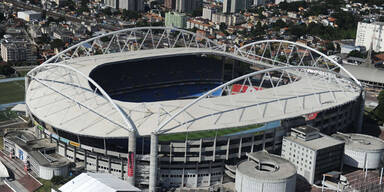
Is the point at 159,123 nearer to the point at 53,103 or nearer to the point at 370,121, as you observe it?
the point at 53,103

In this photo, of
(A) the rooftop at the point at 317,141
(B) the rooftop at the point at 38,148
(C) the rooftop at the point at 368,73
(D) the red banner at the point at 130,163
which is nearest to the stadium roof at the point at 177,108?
(D) the red banner at the point at 130,163

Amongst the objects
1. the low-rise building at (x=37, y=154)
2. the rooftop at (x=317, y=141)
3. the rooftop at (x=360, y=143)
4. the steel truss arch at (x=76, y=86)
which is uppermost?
the steel truss arch at (x=76, y=86)

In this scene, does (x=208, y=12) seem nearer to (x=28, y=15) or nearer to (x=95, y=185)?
(x=28, y=15)

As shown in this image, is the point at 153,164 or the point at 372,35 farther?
the point at 372,35

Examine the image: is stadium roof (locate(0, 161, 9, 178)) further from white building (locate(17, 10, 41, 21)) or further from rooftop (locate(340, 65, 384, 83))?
white building (locate(17, 10, 41, 21))

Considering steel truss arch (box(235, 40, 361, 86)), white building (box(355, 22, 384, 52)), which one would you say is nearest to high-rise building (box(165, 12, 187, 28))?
steel truss arch (box(235, 40, 361, 86))

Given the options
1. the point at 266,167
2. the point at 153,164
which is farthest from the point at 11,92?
the point at 266,167

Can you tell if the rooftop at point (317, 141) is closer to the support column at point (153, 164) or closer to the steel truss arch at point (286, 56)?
the support column at point (153, 164)
